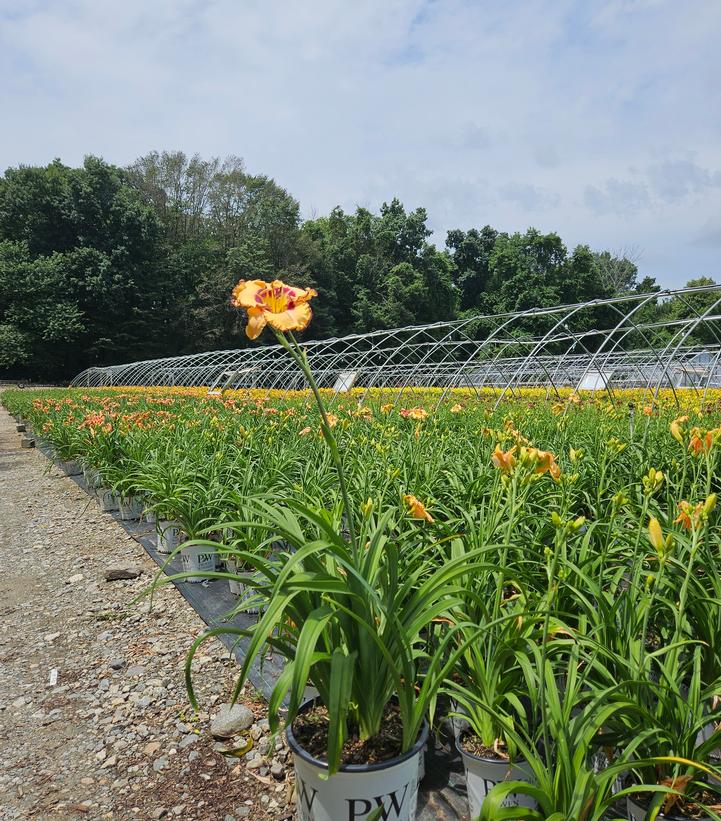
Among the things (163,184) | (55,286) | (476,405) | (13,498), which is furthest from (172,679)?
(163,184)

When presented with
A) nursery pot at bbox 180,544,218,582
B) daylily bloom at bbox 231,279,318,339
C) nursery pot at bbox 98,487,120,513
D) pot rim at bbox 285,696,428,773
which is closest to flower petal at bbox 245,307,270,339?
daylily bloom at bbox 231,279,318,339

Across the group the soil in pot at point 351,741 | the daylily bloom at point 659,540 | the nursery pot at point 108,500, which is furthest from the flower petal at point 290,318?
the nursery pot at point 108,500

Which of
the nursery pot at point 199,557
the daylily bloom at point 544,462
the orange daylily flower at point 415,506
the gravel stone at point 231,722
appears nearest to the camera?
the daylily bloom at point 544,462

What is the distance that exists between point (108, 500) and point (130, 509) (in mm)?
435

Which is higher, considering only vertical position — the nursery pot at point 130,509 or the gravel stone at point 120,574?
the nursery pot at point 130,509

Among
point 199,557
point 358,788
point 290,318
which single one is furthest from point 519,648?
point 199,557

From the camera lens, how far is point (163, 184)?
36.7 m

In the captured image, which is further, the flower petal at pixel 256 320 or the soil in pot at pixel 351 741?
the soil in pot at pixel 351 741

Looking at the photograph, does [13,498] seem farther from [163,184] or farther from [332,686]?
[163,184]

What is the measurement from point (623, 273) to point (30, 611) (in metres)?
61.9

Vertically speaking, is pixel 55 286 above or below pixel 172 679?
above

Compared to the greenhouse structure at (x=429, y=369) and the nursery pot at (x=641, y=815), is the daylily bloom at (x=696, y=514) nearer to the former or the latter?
the nursery pot at (x=641, y=815)

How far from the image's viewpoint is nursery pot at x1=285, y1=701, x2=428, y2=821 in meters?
1.35

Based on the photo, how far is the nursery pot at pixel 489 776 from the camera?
146cm
